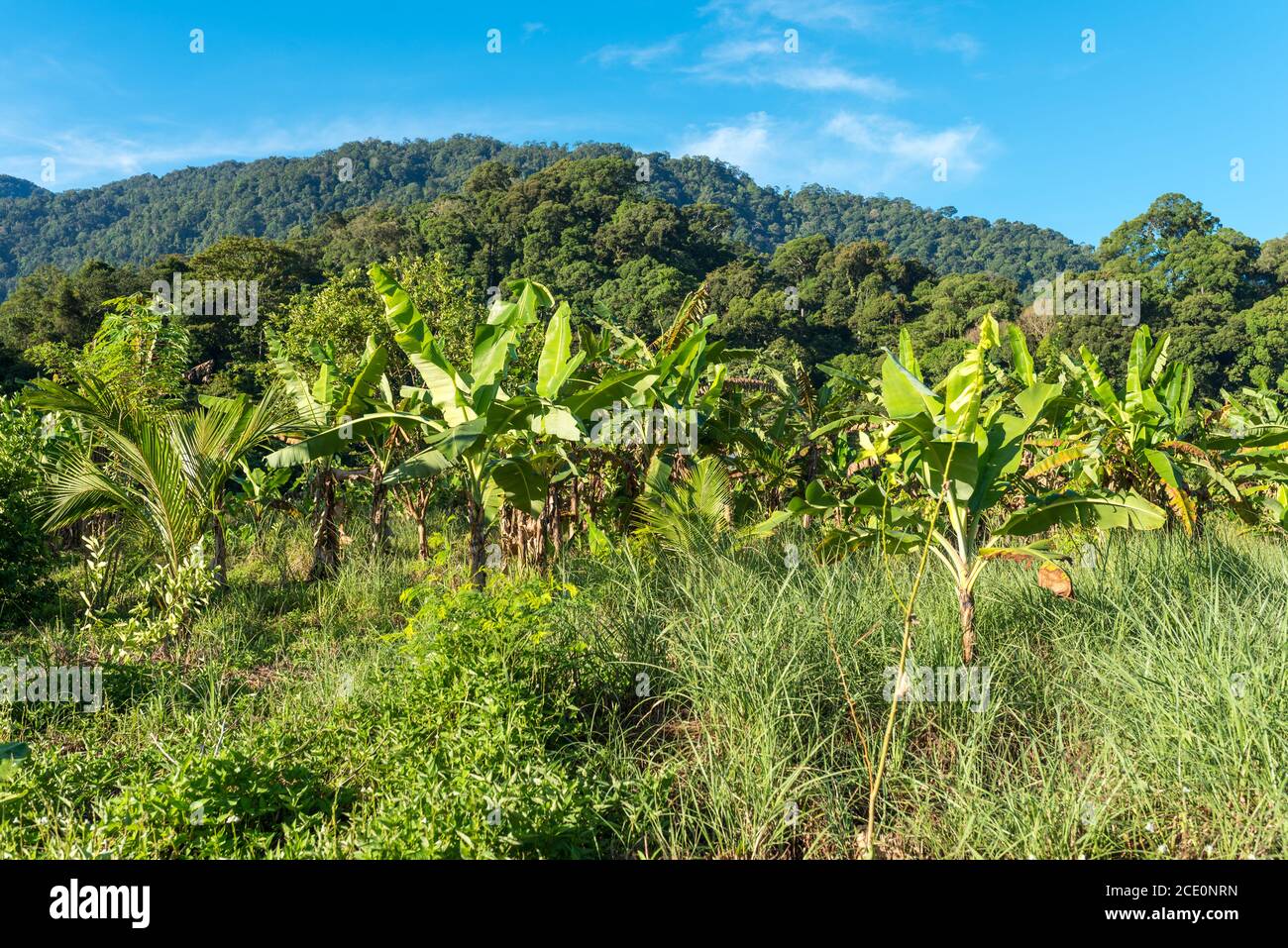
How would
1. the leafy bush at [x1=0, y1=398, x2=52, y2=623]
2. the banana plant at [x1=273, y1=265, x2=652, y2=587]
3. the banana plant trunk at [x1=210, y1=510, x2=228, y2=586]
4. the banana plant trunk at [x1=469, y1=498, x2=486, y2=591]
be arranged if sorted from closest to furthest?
the banana plant at [x1=273, y1=265, x2=652, y2=587] → the banana plant trunk at [x1=469, y1=498, x2=486, y2=591] → the leafy bush at [x1=0, y1=398, x2=52, y2=623] → the banana plant trunk at [x1=210, y1=510, x2=228, y2=586]

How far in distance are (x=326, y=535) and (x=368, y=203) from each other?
3096 inches

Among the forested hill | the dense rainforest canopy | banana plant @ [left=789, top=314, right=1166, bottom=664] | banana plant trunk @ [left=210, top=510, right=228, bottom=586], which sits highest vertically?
the forested hill

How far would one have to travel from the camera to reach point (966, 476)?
3.52m

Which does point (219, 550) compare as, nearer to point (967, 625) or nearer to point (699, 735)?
point (699, 735)

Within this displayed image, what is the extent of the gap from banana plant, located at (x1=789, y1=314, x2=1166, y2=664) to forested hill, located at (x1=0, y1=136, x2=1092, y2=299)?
56939 millimetres

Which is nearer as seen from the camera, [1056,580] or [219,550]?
[1056,580]

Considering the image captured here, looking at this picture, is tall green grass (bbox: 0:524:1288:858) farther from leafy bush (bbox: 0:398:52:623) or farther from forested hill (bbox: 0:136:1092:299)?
forested hill (bbox: 0:136:1092:299)

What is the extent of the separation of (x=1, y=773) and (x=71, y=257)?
7918 cm

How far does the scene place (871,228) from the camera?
90.7 m

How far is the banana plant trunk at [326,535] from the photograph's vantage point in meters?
6.57

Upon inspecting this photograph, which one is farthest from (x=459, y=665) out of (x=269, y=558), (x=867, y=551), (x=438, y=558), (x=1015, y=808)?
Answer: (x=269, y=558)

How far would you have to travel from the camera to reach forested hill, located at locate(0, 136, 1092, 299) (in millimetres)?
66375

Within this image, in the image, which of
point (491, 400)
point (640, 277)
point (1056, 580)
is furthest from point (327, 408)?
point (640, 277)

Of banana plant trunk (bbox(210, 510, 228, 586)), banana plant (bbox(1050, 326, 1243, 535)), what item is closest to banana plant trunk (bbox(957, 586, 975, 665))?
banana plant (bbox(1050, 326, 1243, 535))
